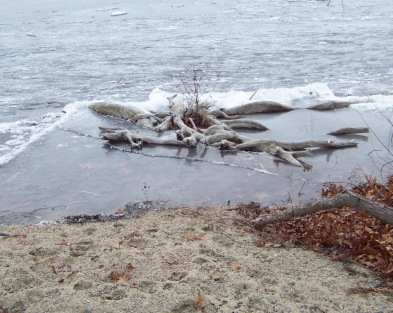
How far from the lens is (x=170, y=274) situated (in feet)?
19.3

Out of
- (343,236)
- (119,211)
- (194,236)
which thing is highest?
(343,236)

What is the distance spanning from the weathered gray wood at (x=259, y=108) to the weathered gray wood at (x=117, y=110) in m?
2.38

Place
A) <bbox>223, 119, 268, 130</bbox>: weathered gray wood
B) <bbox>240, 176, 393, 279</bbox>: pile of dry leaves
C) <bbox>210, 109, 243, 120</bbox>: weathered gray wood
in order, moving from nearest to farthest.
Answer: <bbox>240, 176, 393, 279</bbox>: pile of dry leaves → <bbox>223, 119, 268, 130</bbox>: weathered gray wood → <bbox>210, 109, 243, 120</bbox>: weathered gray wood

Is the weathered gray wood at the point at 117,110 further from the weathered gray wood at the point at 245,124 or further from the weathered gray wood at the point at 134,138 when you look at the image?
the weathered gray wood at the point at 245,124

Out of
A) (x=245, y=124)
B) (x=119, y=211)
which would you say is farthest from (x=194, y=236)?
(x=245, y=124)

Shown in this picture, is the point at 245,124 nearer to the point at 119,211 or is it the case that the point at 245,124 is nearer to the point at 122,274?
the point at 119,211

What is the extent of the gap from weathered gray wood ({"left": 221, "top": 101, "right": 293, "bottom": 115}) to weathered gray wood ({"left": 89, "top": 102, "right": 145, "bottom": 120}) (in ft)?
7.81

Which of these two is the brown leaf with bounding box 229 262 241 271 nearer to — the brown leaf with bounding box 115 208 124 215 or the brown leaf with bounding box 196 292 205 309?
the brown leaf with bounding box 196 292 205 309

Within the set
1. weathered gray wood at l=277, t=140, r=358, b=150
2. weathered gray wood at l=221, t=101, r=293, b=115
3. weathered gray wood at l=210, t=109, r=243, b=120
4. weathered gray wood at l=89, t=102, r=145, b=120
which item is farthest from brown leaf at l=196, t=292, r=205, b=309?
weathered gray wood at l=221, t=101, r=293, b=115

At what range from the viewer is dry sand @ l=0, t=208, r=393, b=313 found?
5.25 meters

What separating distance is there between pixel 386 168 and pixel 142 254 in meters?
5.61

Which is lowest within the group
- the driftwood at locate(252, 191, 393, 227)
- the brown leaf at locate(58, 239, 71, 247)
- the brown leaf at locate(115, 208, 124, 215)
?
the brown leaf at locate(115, 208, 124, 215)

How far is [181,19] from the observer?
31.5 metres

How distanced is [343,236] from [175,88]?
1076 centimetres
